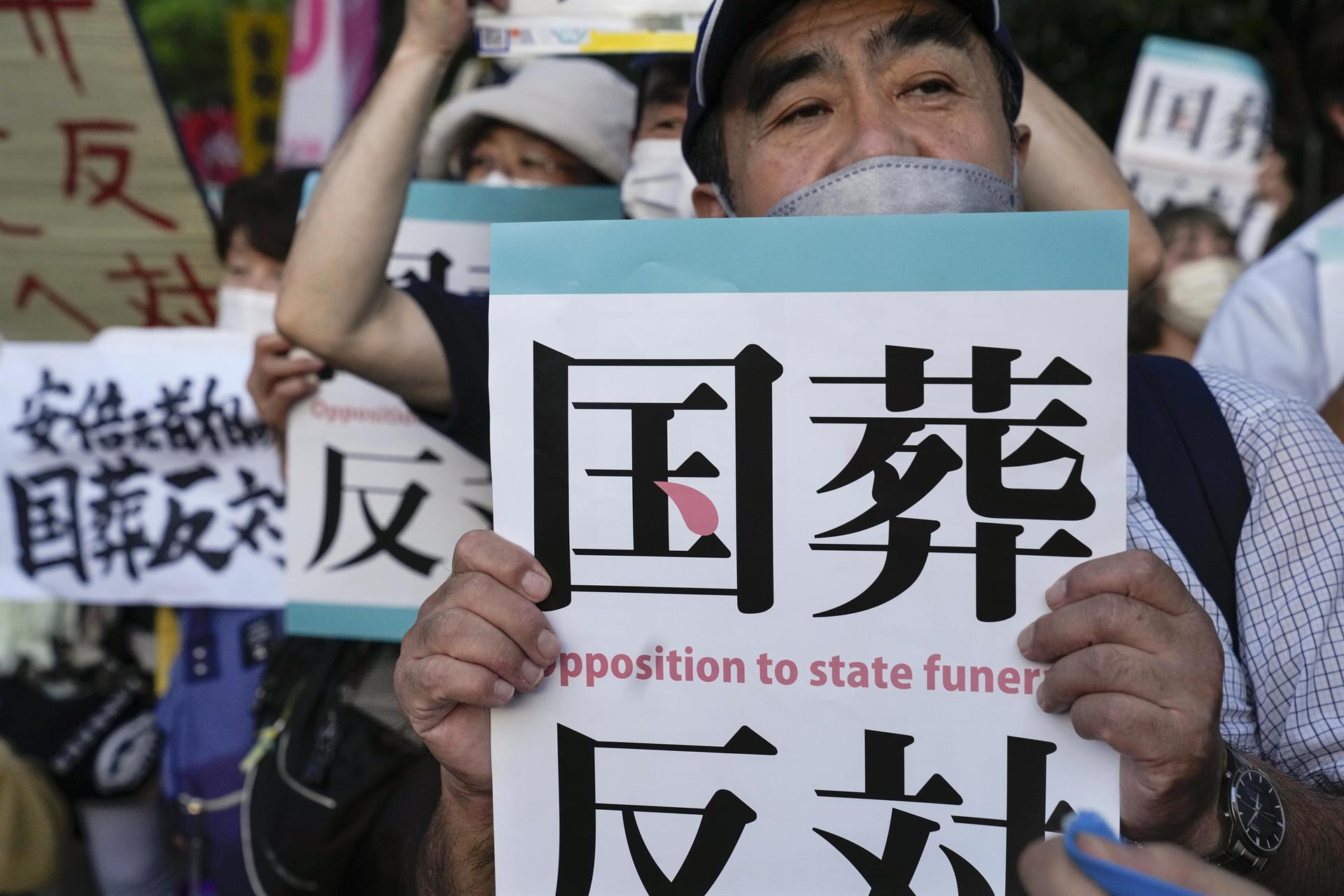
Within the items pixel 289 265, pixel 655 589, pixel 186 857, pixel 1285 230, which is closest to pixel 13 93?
pixel 289 265

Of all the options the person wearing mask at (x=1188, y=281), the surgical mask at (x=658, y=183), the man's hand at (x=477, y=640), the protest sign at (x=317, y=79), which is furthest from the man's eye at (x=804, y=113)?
the protest sign at (x=317, y=79)

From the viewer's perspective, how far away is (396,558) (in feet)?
8.57

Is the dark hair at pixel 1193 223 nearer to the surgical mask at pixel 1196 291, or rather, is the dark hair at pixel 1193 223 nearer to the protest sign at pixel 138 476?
the surgical mask at pixel 1196 291

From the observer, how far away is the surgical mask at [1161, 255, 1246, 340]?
3740 mm

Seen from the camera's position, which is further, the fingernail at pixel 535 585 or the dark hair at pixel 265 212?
the dark hair at pixel 265 212

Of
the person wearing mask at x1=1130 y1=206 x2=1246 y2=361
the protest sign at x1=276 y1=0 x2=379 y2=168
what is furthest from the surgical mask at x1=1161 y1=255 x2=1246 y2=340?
the protest sign at x1=276 y1=0 x2=379 y2=168

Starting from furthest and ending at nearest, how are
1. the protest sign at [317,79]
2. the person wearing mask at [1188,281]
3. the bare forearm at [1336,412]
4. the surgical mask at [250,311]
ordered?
the protest sign at [317,79] < the person wearing mask at [1188,281] < the surgical mask at [250,311] < the bare forearm at [1336,412]

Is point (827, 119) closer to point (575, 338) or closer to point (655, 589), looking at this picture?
point (575, 338)

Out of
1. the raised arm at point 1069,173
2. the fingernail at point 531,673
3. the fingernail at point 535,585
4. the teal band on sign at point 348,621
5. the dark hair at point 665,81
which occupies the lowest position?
the teal band on sign at point 348,621

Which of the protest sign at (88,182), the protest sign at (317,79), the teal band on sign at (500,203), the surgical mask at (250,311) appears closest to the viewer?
the teal band on sign at (500,203)

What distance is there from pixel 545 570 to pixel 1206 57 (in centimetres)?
389

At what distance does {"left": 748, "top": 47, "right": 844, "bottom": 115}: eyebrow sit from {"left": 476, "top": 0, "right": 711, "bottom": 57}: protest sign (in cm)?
53

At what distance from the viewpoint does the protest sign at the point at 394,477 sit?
2602mm

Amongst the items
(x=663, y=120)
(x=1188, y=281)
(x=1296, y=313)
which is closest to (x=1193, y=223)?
(x=1188, y=281)
